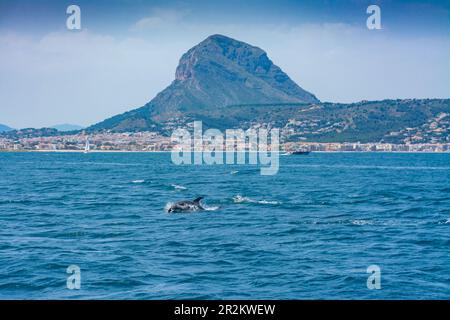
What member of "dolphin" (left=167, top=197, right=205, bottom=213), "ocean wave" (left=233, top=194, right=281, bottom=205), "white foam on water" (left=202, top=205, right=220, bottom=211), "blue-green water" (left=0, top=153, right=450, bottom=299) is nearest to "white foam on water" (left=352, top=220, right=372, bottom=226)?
"blue-green water" (left=0, top=153, right=450, bottom=299)

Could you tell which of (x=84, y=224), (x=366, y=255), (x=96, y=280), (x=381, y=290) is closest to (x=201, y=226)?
(x=84, y=224)

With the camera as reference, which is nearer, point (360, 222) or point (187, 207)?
point (360, 222)

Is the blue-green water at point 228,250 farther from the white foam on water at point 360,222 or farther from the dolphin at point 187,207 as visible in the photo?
the dolphin at point 187,207

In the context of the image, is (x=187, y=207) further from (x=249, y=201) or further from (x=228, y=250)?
(x=228, y=250)

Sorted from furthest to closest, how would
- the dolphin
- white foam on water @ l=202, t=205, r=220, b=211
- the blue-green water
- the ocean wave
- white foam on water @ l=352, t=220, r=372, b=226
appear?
the ocean wave → white foam on water @ l=202, t=205, r=220, b=211 → the dolphin → white foam on water @ l=352, t=220, r=372, b=226 → the blue-green water

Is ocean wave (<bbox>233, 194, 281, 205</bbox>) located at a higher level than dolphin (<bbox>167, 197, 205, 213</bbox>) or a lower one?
lower

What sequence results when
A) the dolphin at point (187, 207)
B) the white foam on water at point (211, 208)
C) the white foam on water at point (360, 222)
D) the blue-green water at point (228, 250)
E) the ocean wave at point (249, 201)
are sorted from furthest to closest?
the ocean wave at point (249, 201) < the white foam on water at point (211, 208) < the dolphin at point (187, 207) < the white foam on water at point (360, 222) < the blue-green water at point (228, 250)

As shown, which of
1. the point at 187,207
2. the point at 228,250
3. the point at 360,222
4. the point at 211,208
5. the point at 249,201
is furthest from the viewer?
the point at 249,201

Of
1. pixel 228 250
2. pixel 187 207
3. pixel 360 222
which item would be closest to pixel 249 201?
pixel 187 207

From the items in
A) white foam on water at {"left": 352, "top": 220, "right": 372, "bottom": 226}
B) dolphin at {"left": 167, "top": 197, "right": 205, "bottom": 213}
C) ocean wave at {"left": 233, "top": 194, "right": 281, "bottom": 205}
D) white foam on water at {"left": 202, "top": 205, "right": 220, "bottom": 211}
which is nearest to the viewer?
white foam on water at {"left": 352, "top": 220, "right": 372, "bottom": 226}

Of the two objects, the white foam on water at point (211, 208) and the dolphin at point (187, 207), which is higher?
the dolphin at point (187, 207)

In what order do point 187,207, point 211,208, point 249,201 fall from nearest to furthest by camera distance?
1. point 187,207
2. point 211,208
3. point 249,201

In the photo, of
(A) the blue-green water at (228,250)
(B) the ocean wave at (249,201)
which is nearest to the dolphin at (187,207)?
(A) the blue-green water at (228,250)

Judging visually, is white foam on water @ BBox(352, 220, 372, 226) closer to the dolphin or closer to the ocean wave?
the dolphin
